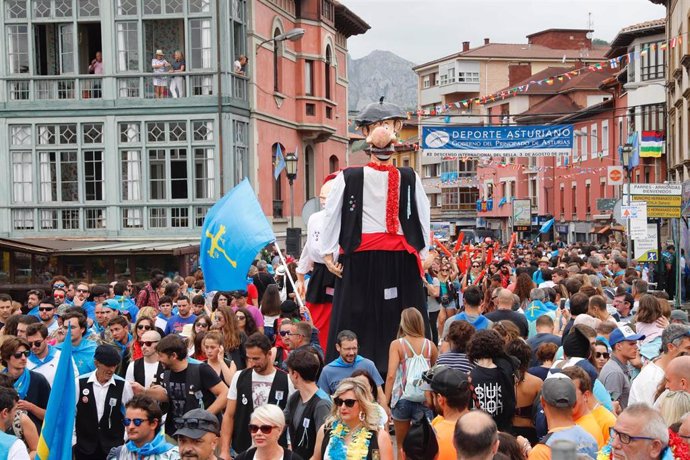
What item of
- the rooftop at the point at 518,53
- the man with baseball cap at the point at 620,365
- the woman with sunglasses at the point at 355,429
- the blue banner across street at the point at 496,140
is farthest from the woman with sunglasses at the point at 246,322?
the rooftop at the point at 518,53

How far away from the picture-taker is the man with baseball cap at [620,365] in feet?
27.0

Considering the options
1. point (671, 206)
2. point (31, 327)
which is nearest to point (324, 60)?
point (671, 206)

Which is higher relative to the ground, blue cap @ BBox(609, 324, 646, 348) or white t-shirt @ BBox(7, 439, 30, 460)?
blue cap @ BBox(609, 324, 646, 348)

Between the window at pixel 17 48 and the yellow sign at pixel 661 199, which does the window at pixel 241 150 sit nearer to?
the window at pixel 17 48

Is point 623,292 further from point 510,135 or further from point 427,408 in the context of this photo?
point 510,135

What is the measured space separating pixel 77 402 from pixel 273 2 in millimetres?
24820

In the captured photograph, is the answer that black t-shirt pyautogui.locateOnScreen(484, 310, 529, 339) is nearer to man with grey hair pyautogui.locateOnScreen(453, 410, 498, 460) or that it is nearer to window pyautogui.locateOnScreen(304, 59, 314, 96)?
man with grey hair pyautogui.locateOnScreen(453, 410, 498, 460)

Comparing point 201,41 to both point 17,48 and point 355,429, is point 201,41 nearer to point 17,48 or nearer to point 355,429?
point 17,48

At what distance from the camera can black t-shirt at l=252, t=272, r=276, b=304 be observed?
687 inches

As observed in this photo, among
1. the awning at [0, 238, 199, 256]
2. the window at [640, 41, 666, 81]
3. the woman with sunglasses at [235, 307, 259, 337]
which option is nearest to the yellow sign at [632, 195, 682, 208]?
the awning at [0, 238, 199, 256]

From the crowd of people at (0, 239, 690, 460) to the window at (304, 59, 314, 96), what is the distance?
2259cm

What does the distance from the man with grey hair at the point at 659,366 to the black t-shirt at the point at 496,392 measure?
893 mm

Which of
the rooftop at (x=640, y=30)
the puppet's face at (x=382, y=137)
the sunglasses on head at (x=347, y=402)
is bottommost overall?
the sunglasses on head at (x=347, y=402)

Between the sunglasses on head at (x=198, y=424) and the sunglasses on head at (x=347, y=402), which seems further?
the sunglasses on head at (x=347, y=402)
